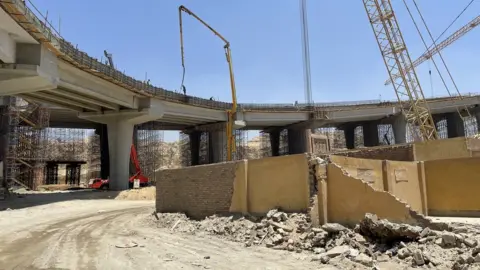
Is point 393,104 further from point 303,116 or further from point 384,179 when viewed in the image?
point 384,179

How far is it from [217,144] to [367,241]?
41.7 metres

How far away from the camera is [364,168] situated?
44.4 ft

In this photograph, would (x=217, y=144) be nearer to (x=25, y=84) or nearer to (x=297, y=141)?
(x=297, y=141)

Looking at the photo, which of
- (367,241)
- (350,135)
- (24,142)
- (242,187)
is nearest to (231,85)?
(24,142)

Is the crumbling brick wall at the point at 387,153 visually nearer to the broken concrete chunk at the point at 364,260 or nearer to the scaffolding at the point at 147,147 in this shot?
the broken concrete chunk at the point at 364,260

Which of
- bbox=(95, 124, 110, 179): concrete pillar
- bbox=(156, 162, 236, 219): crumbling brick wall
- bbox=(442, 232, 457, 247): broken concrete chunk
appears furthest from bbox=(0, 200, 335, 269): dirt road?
bbox=(95, 124, 110, 179): concrete pillar

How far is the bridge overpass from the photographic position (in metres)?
21.6

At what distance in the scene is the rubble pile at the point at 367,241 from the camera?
855cm

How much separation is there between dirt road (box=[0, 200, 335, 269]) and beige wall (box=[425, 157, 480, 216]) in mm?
7482

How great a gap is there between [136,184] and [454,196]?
29.9 metres

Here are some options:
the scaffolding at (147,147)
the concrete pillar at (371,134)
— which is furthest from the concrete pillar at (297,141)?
the scaffolding at (147,147)

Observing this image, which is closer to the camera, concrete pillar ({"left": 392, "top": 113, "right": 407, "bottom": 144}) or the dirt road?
the dirt road

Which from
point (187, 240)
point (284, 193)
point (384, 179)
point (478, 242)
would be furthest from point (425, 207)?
point (187, 240)

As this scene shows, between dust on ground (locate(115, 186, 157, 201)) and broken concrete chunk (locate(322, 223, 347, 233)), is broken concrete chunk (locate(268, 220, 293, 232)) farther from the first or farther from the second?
dust on ground (locate(115, 186, 157, 201))
